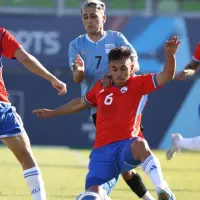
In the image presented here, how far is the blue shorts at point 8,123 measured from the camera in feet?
22.9

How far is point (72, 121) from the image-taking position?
21078mm

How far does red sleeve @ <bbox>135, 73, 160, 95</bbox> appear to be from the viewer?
7.04 meters

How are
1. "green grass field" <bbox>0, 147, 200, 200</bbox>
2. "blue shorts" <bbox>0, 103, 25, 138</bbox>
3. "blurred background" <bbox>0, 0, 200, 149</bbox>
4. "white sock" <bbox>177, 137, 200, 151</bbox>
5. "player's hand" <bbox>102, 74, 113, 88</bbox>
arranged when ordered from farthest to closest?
"blurred background" <bbox>0, 0, 200, 149</bbox> → "white sock" <bbox>177, 137, 200, 151</bbox> → "green grass field" <bbox>0, 147, 200, 200</bbox> → "player's hand" <bbox>102, 74, 113, 88</bbox> → "blue shorts" <bbox>0, 103, 25, 138</bbox>

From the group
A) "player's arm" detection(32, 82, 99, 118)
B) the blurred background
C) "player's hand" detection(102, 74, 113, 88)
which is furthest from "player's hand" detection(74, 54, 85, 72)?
the blurred background

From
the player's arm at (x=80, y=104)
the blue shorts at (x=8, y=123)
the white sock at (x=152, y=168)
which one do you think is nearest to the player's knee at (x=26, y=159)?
the blue shorts at (x=8, y=123)

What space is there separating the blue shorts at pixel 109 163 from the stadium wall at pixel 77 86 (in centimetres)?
1348

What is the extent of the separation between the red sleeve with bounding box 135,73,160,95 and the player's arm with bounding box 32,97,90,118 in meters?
0.62

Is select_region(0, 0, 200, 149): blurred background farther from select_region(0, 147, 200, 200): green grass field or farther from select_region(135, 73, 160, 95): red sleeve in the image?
select_region(135, 73, 160, 95): red sleeve

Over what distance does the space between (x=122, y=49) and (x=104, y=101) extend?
Answer: 509 millimetres

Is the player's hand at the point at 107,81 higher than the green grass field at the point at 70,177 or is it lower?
higher

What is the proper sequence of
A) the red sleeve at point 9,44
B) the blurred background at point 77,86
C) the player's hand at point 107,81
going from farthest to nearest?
the blurred background at point 77,86
the player's hand at point 107,81
the red sleeve at point 9,44

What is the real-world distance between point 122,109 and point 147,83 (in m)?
0.33

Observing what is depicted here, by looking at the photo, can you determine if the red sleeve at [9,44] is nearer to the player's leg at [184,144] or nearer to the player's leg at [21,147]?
the player's leg at [21,147]

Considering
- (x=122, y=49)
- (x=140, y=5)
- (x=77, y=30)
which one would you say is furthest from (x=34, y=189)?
(x=140, y=5)
